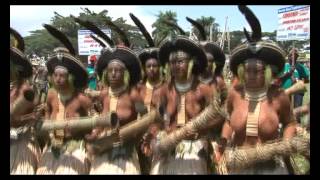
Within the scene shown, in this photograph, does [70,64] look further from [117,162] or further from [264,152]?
[264,152]

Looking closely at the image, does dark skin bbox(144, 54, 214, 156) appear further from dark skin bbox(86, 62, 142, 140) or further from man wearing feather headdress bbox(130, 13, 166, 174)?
dark skin bbox(86, 62, 142, 140)

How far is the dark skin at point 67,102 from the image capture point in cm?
635

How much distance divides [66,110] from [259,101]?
2.44m

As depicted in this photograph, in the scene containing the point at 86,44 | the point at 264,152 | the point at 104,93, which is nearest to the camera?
the point at 264,152

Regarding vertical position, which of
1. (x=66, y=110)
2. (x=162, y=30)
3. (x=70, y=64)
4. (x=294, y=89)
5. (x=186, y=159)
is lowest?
(x=186, y=159)

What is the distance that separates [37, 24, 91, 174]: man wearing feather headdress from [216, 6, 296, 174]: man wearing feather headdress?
200cm

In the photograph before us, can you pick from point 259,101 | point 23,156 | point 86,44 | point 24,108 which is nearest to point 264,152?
point 259,101

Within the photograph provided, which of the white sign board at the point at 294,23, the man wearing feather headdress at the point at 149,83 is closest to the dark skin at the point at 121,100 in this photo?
the man wearing feather headdress at the point at 149,83

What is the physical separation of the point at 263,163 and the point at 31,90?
9.79 ft

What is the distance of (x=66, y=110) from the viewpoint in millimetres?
6402

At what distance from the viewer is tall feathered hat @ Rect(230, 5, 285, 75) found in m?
5.29

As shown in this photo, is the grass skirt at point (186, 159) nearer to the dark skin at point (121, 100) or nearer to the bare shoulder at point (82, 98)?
the dark skin at point (121, 100)

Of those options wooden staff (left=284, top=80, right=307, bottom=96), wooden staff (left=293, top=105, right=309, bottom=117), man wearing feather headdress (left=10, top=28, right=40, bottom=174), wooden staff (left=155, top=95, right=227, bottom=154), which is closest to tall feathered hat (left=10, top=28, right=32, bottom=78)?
man wearing feather headdress (left=10, top=28, right=40, bottom=174)

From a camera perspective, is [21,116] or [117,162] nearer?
[117,162]
